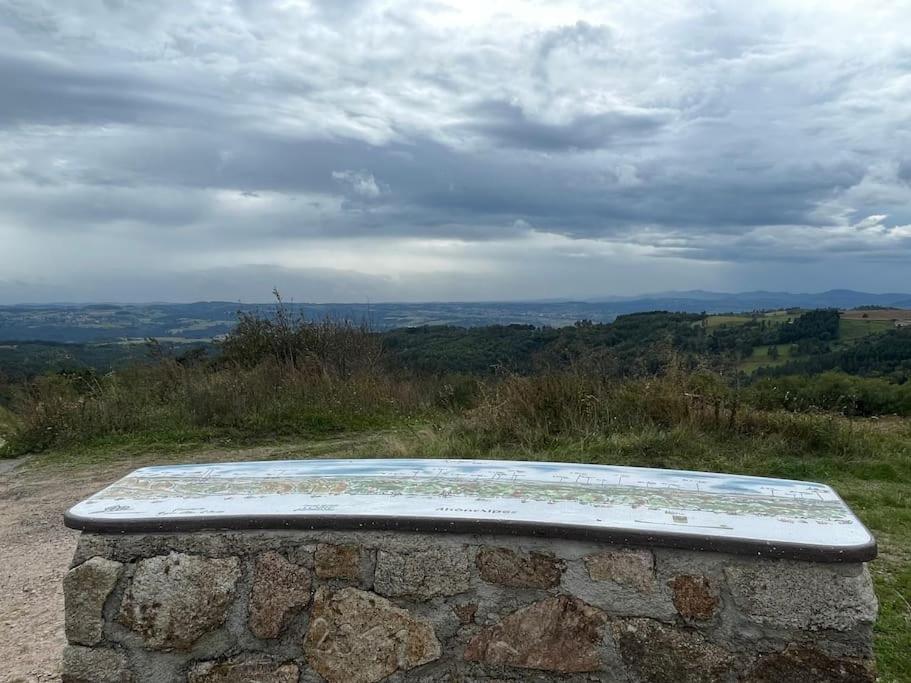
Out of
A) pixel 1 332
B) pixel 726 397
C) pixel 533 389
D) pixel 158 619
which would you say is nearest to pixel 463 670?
pixel 158 619

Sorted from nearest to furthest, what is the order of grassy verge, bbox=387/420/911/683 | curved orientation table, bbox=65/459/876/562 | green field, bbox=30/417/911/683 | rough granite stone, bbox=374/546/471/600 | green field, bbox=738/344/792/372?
curved orientation table, bbox=65/459/876/562, rough granite stone, bbox=374/546/471/600, grassy verge, bbox=387/420/911/683, green field, bbox=30/417/911/683, green field, bbox=738/344/792/372

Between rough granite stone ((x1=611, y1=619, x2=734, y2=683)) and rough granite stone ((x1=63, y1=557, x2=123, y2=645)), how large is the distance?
1.76m

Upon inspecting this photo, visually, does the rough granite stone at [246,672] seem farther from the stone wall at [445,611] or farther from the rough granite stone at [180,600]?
the rough granite stone at [180,600]

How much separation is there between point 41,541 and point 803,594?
4.76 metres

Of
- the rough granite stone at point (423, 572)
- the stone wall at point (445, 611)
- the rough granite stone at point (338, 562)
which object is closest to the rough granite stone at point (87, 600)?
the stone wall at point (445, 611)

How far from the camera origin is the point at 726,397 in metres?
7.87

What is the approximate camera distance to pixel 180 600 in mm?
2541

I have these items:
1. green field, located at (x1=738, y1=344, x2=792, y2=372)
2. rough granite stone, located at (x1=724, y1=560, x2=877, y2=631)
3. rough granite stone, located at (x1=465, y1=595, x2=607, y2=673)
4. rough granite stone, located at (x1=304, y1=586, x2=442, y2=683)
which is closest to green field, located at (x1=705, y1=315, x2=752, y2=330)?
green field, located at (x1=738, y1=344, x2=792, y2=372)

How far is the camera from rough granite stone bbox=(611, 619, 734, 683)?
2.33 metres

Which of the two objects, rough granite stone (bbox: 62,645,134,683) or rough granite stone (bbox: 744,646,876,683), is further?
rough granite stone (bbox: 62,645,134,683)

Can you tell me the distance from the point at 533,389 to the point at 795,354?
46.1ft

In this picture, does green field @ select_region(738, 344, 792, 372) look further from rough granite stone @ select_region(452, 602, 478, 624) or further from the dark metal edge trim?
rough granite stone @ select_region(452, 602, 478, 624)

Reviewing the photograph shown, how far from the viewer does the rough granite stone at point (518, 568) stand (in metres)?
2.45

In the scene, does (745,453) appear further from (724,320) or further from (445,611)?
(724,320)
